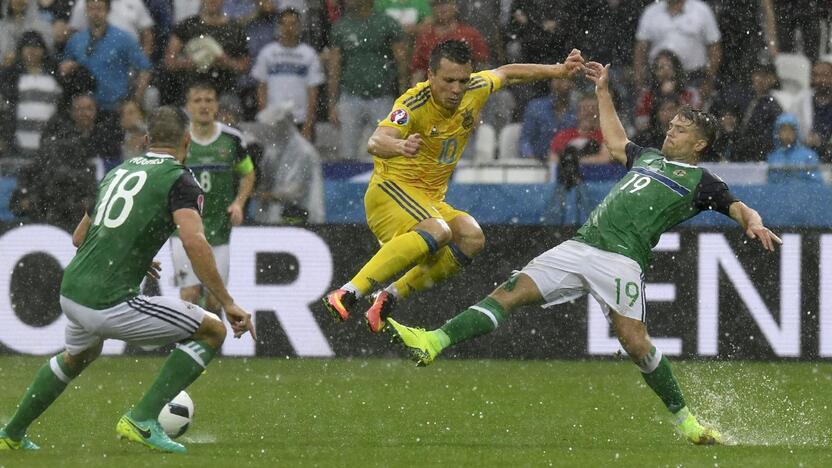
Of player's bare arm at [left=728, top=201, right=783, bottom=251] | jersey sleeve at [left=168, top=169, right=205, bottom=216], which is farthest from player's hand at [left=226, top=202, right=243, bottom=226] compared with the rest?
player's bare arm at [left=728, top=201, right=783, bottom=251]

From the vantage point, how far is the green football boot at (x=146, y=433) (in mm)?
8211

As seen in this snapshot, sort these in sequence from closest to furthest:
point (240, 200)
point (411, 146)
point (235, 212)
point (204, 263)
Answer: point (204, 263) < point (411, 146) < point (235, 212) < point (240, 200)

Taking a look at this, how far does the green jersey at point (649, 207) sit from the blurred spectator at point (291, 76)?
656 centimetres

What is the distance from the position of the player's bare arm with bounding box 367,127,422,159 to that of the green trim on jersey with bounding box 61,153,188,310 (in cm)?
135

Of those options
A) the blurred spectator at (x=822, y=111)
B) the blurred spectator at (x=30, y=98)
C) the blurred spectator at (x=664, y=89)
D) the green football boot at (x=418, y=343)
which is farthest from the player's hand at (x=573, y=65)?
the blurred spectator at (x=30, y=98)

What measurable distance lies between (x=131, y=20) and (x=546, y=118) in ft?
14.3

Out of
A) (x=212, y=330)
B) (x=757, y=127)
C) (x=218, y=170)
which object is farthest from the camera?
(x=757, y=127)

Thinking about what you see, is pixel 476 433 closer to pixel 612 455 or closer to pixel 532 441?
pixel 532 441

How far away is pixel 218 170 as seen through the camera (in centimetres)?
1243

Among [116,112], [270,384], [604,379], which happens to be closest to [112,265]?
[270,384]

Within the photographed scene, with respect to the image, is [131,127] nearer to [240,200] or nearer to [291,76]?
[291,76]

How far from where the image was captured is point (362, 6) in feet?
51.3

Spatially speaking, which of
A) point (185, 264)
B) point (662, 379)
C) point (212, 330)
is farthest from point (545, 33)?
point (212, 330)

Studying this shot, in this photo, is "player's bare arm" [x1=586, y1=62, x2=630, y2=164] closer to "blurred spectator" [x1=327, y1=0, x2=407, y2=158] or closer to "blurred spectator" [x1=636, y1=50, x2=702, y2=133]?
"blurred spectator" [x1=636, y1=50, x2=702, y2=133]
